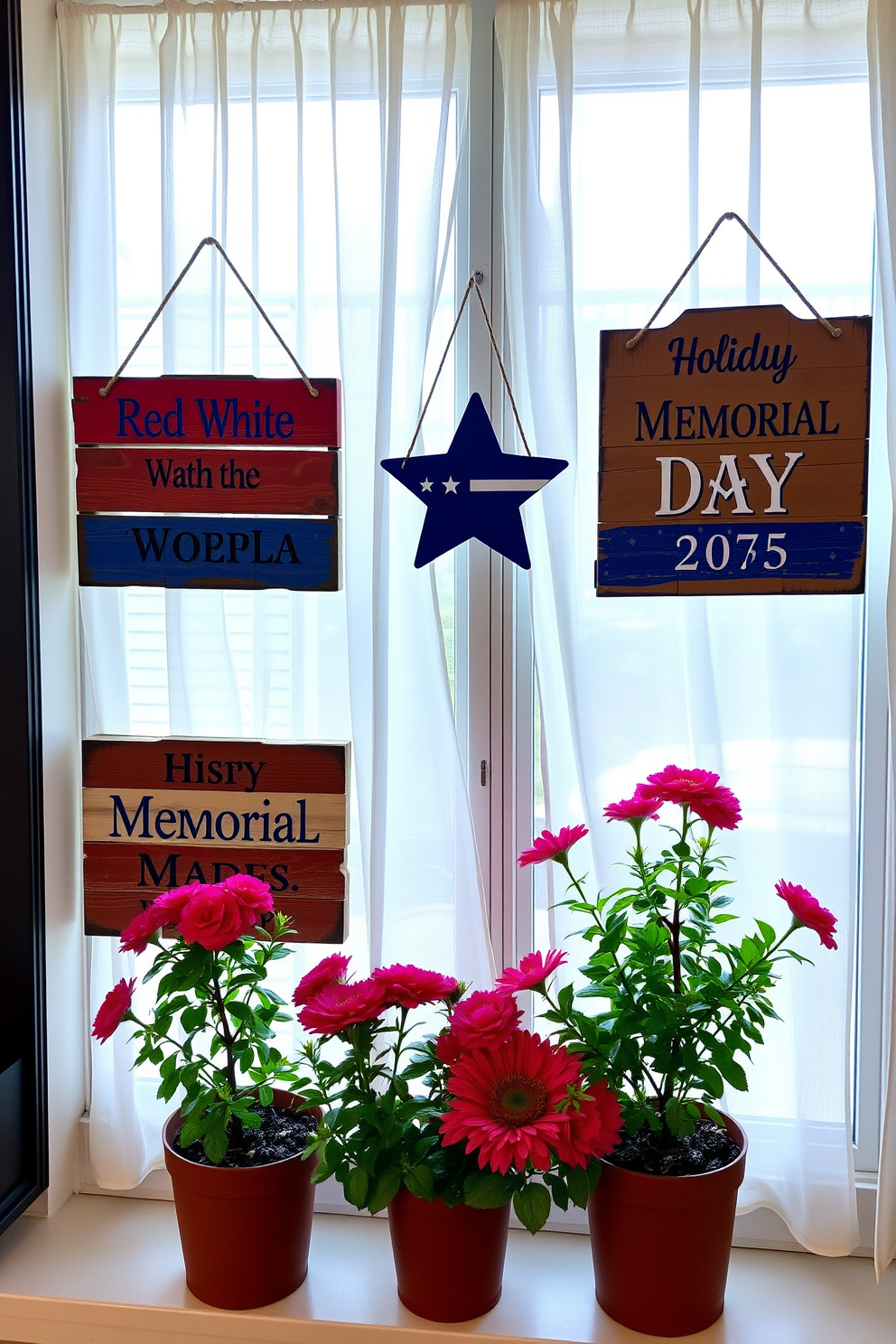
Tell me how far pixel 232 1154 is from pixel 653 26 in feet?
5.45

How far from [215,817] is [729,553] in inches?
32.8

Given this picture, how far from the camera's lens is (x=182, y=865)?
1.62 m

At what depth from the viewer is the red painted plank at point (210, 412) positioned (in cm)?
154

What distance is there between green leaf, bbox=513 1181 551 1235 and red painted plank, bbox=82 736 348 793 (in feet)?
1.92

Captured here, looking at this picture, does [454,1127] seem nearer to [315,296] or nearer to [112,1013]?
[112,1013]

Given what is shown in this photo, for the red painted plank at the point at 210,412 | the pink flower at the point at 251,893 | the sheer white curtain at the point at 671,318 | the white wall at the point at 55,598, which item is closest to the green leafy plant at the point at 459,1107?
the pink flower at the point at 251,893

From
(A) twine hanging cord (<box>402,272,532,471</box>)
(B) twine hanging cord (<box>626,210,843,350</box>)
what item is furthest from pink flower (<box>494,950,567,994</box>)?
(B) twine hanging cord (<box>626,210,843,350</box>)

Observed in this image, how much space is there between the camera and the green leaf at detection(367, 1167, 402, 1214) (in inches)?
52.6

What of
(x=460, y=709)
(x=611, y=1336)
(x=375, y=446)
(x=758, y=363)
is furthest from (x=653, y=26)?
(x=611, y=1336)

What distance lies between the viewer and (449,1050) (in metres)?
1.33

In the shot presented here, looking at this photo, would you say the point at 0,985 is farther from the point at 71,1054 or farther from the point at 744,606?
the point at 744,606

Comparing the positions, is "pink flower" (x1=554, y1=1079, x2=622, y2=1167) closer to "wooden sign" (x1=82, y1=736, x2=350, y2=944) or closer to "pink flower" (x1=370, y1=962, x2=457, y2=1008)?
"pink flower" (x1=370, y1=962, x2=457, y2=1008)

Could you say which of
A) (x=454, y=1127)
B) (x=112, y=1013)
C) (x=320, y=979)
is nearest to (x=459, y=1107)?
(x=454, y=1127)

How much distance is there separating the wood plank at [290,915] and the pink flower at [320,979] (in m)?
0.14
